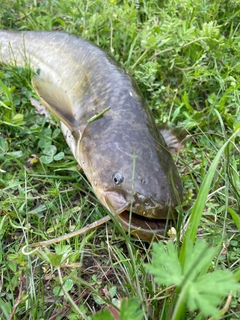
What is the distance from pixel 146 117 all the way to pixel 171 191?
0.59 m

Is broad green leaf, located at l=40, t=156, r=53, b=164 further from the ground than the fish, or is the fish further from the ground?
the fish

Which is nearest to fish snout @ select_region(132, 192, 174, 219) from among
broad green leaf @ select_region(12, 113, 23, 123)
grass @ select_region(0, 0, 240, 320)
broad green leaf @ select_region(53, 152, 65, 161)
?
grass @ select_region(0, 0, 240, 320)

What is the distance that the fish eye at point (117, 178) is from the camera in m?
1.85

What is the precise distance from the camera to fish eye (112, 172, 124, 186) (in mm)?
1849

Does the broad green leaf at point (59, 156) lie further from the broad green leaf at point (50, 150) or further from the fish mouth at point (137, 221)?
the fish mouth at point (137, 221)

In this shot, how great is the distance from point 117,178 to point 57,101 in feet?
2.92

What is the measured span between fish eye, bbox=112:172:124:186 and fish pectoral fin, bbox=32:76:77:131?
0.59 meters

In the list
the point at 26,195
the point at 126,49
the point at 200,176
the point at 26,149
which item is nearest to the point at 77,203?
the point at 26,195

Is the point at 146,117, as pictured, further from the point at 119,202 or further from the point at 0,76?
the point at 0,76

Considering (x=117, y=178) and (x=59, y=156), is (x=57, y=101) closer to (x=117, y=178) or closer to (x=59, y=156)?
(x=59, y=156)

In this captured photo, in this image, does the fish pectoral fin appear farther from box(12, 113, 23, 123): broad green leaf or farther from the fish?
box(12, 113, 23, 123): broad green leaf

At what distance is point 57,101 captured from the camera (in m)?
2.46

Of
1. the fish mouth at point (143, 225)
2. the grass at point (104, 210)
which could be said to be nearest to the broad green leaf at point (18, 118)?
the grass at point (104, 210)

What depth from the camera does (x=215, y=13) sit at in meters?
3.30
